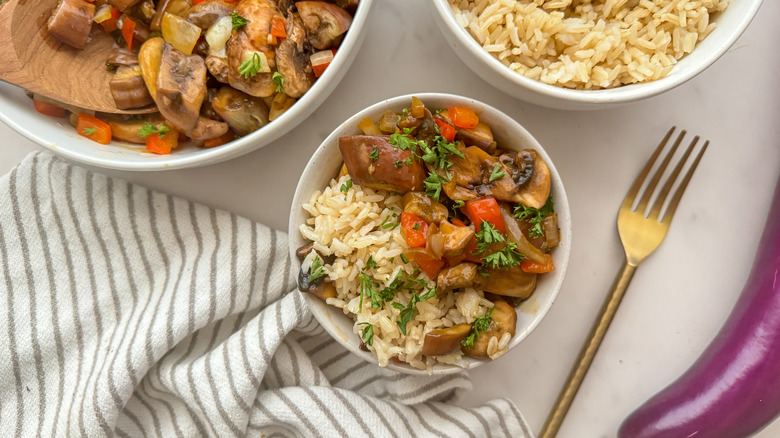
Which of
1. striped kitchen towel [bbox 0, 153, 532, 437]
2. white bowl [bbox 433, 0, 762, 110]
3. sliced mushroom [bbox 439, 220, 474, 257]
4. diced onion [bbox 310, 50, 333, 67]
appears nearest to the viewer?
sliced mushroom [bbox 439, 220, 474, 257]

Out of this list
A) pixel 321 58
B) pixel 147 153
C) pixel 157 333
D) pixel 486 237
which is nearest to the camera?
pixel 486 237

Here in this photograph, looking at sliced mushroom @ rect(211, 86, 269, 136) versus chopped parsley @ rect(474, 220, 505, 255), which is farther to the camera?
sliced mushroom @ rect(211, 86, 269, 136)

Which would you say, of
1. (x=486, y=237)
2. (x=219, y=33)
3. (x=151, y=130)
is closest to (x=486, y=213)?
(x=486, y=237)

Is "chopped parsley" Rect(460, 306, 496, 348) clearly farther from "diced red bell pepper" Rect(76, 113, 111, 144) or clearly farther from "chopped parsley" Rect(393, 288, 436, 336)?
"diced red bell pepper" Rect(76, 113, 111, 144)

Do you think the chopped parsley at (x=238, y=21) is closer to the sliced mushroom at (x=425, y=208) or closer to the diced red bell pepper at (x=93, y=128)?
the diced red bell pepper at (x=93, y=128)

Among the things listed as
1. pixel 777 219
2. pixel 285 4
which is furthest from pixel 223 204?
pixel 777 219

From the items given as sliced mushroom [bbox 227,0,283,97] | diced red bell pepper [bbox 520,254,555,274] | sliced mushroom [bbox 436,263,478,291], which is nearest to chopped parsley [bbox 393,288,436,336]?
sliced mushroom [bbox 436,263,478,291]

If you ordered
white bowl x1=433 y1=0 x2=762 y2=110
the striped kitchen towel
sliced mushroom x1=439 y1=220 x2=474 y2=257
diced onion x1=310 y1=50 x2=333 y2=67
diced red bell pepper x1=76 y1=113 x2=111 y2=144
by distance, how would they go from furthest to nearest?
the striped kitchen towel < diced red bell pepper x1=76 y1=113 x2=111 y2=144 < diced onion x1=310 y1=50 x2=333 y2=67 < white bowl x1=433 y1=0 x2=762 y2=110 < sliced mushroom x1=439 y1=220 x2=474 y2=257

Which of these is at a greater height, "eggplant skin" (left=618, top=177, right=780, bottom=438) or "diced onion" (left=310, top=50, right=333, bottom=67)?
"diced onion" (left=310, top=50, right=333, bottom=67)

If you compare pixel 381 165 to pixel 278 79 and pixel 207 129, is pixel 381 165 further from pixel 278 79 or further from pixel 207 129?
pixel 207 129
